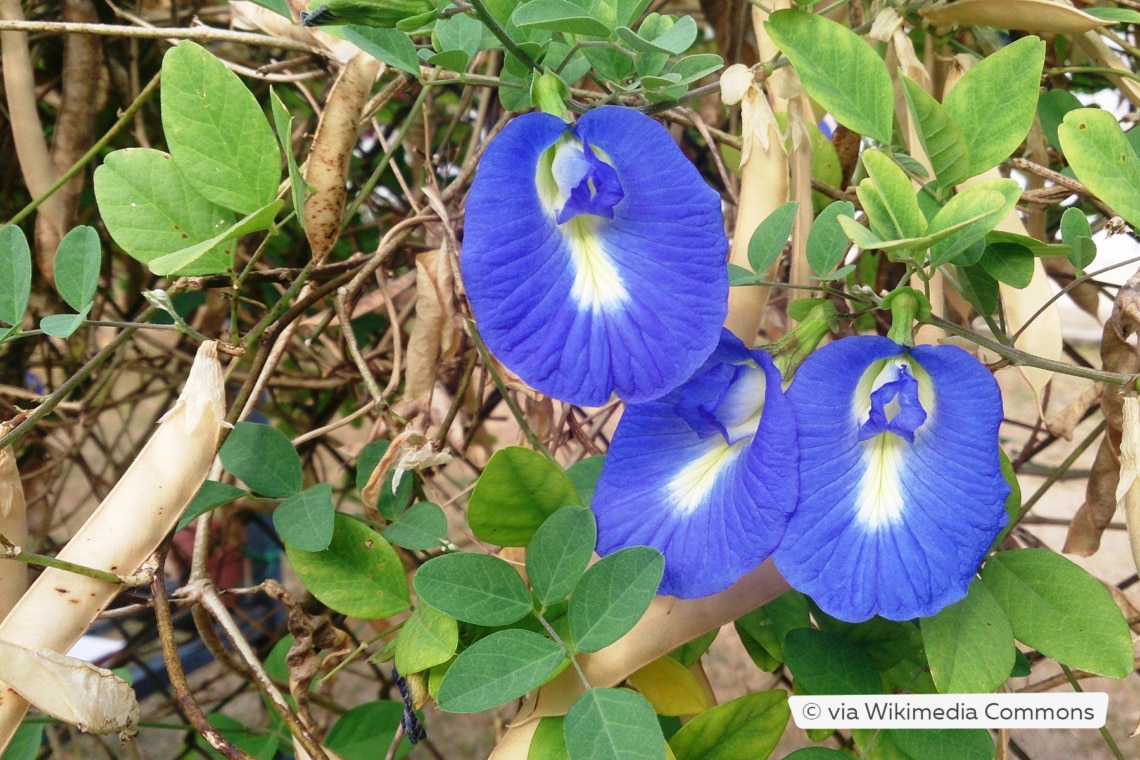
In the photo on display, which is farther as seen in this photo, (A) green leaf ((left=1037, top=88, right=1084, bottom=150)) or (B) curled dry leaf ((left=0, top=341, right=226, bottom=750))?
(A) green leaf ((left=1037, top=88, right=1084, bottom=150))

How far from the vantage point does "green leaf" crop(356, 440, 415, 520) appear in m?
0.61

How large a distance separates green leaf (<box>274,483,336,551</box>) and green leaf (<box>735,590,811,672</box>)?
0.26m

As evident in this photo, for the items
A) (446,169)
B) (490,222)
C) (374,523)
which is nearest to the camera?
(490,222)

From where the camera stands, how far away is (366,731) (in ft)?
2.62

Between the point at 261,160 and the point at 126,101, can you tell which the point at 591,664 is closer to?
the point at 261,160

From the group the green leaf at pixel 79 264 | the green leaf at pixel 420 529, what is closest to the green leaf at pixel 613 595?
the green leaf at pixel 420 529

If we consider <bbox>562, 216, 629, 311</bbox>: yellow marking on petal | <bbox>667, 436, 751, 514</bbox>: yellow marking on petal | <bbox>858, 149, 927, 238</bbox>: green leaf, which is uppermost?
<bbox>858, 149, 927, 238</bbox>: green leaf

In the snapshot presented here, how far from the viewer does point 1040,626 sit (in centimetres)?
48

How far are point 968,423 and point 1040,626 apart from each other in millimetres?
135

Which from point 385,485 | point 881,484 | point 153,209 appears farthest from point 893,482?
point 153,209

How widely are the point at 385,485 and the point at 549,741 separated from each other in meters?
0.22

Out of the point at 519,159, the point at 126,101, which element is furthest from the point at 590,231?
the point at 126,101

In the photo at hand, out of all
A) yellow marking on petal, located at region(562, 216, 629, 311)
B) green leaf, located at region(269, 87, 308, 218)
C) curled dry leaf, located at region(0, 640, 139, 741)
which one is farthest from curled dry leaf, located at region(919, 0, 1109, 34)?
curled dry leaf, located at region(0, 640, 139, 741)

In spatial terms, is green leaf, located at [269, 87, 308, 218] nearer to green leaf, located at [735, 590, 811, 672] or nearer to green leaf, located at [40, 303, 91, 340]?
green leaf, located at [40, 303, 91, 340]
